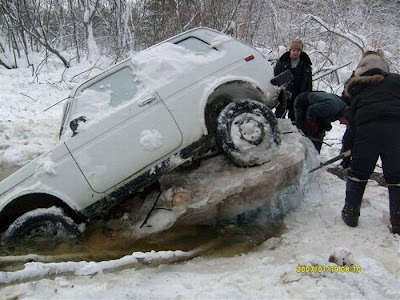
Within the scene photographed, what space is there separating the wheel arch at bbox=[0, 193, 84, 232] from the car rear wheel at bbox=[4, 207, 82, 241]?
0.14 meters

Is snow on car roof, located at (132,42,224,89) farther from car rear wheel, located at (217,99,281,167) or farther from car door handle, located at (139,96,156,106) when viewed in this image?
car rear wheel, located at (217,99,281,167)

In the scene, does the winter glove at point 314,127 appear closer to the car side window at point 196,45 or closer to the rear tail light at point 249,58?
the rear tail light at point 249,58

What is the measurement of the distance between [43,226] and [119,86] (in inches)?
71.6

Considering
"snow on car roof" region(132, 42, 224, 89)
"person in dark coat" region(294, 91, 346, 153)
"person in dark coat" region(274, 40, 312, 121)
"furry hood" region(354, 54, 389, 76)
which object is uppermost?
"snow on car roof" region(132, 42, 224, 89)

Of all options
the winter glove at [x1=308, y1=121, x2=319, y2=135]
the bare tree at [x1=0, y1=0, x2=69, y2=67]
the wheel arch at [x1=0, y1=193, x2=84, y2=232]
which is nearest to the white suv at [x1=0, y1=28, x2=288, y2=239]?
the wheel arch at [x1=0, y1=193, x2=84, y2=232]

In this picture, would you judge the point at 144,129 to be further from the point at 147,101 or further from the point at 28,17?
the point at 28,17

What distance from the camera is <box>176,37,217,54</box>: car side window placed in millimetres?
4988

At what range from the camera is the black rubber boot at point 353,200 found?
162 inches

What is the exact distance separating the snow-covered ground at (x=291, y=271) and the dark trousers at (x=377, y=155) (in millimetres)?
367

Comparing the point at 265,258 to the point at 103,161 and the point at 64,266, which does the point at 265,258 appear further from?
the point at 103,161

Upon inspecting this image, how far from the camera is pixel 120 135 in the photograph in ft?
14.2

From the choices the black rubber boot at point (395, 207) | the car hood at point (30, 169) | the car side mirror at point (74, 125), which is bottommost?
the black rubber boot at point (395, 207)

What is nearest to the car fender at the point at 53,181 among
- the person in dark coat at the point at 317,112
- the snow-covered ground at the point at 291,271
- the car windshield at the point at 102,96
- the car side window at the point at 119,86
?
the car windshield at the point at 102,96

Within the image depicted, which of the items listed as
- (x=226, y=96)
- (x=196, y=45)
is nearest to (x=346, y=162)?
(x=226, y=96)
